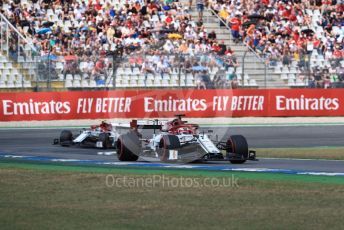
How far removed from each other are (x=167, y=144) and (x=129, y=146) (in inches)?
47.4

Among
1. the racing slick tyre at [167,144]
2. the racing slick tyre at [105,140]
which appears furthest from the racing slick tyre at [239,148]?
the racing slick tyre at [105,140]

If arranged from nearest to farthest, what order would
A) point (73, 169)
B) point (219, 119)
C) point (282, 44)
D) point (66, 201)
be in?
point (66, 201), point (73, 169), point (219, 119), point (282, 44)

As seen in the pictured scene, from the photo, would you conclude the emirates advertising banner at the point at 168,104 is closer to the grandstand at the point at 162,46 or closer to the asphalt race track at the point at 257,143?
the grandstand at the point at 162,46

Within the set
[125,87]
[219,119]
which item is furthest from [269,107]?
[125,87]

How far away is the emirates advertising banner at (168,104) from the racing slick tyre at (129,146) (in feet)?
47.4

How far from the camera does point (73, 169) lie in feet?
59.9

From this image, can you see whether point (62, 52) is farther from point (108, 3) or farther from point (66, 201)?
point (66, 201)

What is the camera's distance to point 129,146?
1975 cm

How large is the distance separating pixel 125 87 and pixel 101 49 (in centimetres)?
214

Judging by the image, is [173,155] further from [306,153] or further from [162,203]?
[162,203]

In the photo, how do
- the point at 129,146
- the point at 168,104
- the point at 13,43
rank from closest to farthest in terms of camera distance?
the point at 129,146 → the point at 13,43 → the point at 168,104

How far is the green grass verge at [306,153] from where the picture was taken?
21969mm

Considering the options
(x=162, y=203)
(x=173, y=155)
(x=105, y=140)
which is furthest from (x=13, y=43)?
(x=162, y=203)

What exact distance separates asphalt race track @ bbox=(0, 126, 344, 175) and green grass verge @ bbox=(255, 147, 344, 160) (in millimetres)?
1221
